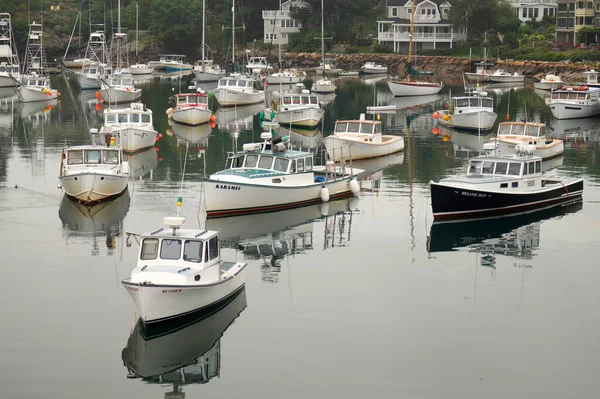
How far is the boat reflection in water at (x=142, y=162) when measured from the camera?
57.0 m

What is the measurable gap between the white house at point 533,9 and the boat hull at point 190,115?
326ft

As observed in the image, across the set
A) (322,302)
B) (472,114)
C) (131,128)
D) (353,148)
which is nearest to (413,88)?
(472,114)

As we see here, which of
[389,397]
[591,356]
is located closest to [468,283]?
[591,356]

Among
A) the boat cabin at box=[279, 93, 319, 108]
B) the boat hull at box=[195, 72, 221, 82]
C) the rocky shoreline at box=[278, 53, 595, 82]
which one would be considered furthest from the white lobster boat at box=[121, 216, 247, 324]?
the rocky shoreline at box=[278, 53, 595, 82]

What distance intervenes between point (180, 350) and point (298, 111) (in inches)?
1996

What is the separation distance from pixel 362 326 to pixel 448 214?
50.4 ft

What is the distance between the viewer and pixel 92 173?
154ft

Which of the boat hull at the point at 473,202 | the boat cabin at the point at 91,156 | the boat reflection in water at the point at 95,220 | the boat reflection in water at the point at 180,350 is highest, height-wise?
the boat cabin at the point at 91,156

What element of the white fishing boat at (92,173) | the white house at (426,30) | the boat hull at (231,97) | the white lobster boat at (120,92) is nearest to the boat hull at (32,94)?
the white lobster boat at (120,92)

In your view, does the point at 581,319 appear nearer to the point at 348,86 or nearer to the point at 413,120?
the point at 413,120

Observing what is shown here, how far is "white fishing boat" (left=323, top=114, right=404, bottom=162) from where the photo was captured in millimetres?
60781

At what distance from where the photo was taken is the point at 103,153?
159 feet

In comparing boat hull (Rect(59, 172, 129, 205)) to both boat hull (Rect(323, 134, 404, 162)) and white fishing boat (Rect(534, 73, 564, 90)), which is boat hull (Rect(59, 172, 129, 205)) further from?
white fishing boat (Rect(534, 73, 564, 90))

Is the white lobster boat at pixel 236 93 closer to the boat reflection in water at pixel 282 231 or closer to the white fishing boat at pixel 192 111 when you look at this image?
the white fishing boat at pixel 192 111
